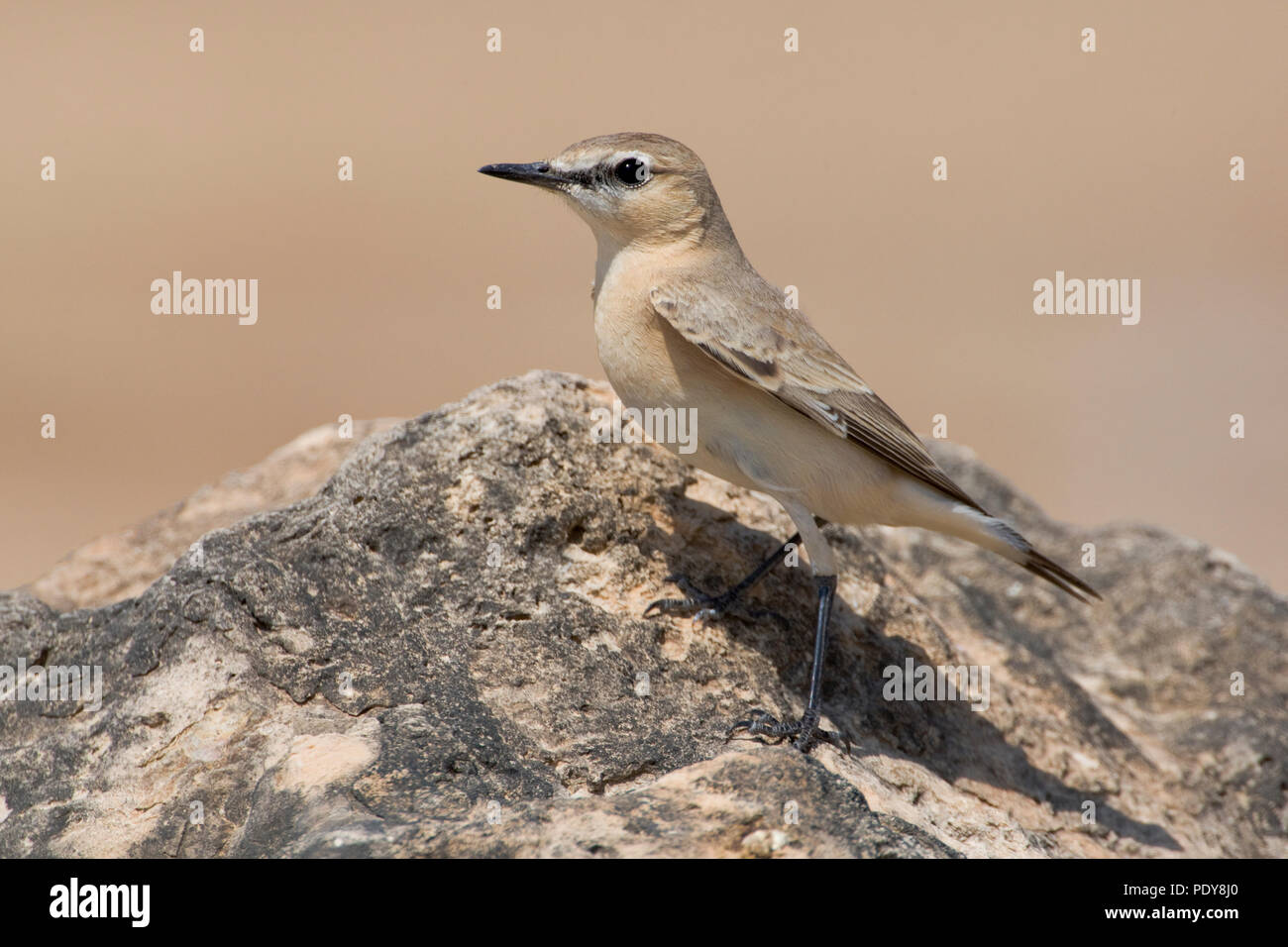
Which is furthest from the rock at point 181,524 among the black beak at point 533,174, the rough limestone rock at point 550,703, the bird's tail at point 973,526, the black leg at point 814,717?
the bird's tail at point 973,526

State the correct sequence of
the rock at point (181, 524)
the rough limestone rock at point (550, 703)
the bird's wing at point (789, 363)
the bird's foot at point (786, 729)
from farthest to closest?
1. the rock at point (181, 524)
2. the bird's wing at point (789, 363)
3. the bird's foot at point (786, 729)
4. the rough limestone rock at point (550, 703)

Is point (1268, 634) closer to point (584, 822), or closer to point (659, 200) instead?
point (659, 200)

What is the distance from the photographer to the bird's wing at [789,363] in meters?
5.80

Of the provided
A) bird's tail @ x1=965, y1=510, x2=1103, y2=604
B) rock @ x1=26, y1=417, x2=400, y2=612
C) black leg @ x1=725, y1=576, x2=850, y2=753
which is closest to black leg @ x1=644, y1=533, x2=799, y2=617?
black leg @ x1=725, y1=576, x2=850, y2=753

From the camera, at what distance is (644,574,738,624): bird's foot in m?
5.83

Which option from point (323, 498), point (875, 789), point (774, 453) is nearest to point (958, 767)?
point (875, 789)

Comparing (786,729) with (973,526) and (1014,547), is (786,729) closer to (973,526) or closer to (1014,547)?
(973,526)

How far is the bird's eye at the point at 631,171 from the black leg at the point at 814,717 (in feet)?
7.79

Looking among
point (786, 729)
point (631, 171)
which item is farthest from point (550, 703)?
point (631, 171)

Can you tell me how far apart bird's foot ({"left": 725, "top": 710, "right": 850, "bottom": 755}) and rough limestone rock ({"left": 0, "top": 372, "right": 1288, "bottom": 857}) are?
0.08m

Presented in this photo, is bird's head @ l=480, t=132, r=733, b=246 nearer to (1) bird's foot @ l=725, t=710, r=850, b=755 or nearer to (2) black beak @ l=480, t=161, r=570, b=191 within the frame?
(2) black beak @ l=480, t=161, r=570, b=191

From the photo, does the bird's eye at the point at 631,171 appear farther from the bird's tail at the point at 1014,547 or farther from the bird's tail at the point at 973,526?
the bird's tail at the point at 1014,547

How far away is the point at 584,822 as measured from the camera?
12.2ft

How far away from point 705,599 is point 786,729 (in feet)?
2.93
